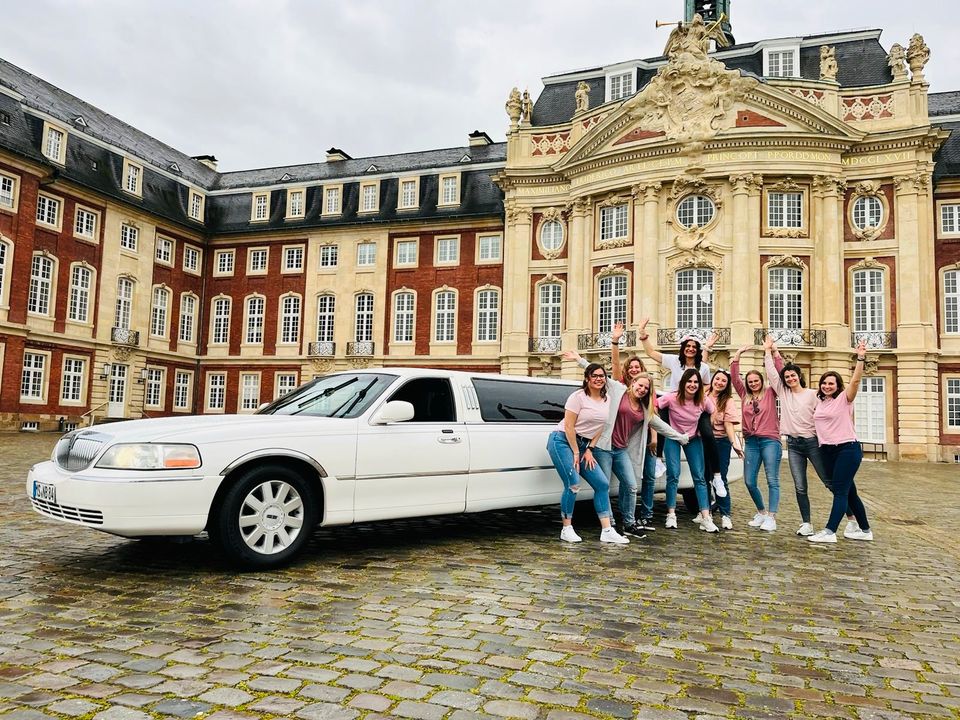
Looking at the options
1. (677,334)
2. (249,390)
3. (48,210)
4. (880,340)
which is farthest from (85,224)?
(880,340)

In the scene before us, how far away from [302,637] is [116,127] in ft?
137

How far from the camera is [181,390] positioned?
40656 millimetres

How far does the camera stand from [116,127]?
38.8 metres

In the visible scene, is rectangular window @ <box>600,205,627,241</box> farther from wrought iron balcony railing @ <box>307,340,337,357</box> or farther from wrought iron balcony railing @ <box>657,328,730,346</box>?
wrought iron balcony railing @ <box>307,340,337,357</box>

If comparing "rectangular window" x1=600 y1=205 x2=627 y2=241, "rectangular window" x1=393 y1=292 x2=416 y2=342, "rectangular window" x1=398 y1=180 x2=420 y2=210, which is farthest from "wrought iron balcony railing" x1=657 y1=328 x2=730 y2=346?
"rectangular window" x1=398 y1=180 x2=420 y2=210

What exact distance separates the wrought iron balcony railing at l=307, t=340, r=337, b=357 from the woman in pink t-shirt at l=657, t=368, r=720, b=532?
3205cm

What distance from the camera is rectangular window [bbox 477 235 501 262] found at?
36.7 metres

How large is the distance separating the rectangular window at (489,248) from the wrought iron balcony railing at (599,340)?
693 centimetres

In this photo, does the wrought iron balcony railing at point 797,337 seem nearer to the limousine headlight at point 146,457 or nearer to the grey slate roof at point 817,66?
the grey slate roof at point 817,66

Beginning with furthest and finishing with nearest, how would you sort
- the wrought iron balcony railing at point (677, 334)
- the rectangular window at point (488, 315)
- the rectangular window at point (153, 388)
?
the rectangular window at point (153, 388) → the rectangular window at point (488, 315) → the wrought iron balcony railing at point (677, 334)

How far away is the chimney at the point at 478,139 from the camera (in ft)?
135

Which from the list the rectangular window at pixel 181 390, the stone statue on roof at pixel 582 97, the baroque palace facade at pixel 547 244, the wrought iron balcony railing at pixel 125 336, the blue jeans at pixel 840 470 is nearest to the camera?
the blue jeans at pixel 840 470

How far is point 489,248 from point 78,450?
32.0 m

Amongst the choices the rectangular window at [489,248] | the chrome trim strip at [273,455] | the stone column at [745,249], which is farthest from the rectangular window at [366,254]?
the chrome trim strip at [273,455]
